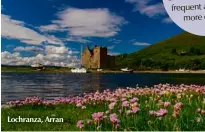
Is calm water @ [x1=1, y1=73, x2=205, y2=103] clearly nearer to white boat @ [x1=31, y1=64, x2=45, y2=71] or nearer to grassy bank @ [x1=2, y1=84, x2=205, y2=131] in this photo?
white boat @ [x1=31, y1=64, x2=45, y2=71]

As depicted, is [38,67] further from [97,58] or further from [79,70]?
[97,58]

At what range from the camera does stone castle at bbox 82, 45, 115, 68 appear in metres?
7.02

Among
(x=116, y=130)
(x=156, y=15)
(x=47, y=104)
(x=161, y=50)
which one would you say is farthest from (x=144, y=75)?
(x=116, y=130)

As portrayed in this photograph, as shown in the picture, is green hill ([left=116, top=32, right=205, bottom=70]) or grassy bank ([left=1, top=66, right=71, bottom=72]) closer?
green hill ([left=116, top=32, right=205, bottom=70])

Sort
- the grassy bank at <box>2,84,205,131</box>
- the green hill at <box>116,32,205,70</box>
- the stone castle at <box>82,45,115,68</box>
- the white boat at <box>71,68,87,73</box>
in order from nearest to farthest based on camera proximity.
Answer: the grassy bank at <box>2,84,205,131</box>
the green hill at <box>116,32,205,70</box>
the stone castle at <box>82,45,115,68</box>
the white boat at <box>71,68,87,73</box>

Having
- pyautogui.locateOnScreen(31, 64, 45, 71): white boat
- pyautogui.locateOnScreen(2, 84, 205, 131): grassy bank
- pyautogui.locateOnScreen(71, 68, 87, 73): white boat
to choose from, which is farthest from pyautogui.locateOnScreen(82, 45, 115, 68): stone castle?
pyautogui.locateOnScreen(31, 64, 45, 71): white boat

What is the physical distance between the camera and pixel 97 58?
743cm

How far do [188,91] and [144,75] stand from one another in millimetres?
772

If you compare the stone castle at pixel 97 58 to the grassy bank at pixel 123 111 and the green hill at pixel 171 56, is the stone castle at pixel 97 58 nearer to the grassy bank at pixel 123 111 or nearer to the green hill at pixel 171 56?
the green hill at pixel 171 56

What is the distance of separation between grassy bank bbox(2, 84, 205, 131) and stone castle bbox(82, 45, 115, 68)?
543 millimetres

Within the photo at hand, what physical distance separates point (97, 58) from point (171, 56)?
1.15m

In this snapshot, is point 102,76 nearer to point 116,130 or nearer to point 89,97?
point 89,97

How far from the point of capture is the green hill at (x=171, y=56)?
6754 millimetres

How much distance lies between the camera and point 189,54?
7301mm
